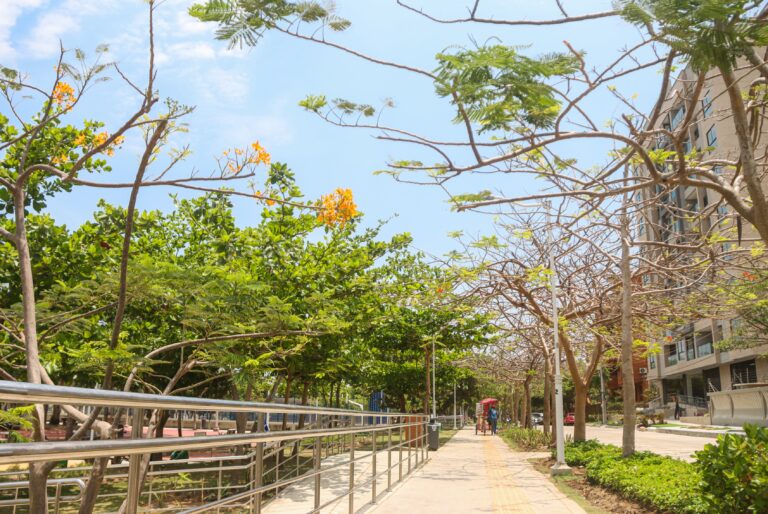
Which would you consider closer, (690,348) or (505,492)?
(505,492)

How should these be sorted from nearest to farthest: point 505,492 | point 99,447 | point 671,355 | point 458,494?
point 99,447
point 458,494
point 505,492
point 671,355

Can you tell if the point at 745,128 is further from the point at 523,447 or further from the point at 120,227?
the point at 523,447

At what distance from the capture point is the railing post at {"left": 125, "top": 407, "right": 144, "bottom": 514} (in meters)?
2.24

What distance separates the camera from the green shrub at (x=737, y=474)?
5285 mm

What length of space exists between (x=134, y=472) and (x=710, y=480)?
5.74 meters

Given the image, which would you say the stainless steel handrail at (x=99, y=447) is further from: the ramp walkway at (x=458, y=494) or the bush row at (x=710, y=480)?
the bush row at (x=710, y=480)

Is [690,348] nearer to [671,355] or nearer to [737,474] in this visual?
[671,355]

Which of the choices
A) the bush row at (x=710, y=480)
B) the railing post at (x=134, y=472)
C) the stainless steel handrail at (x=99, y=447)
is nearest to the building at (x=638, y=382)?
the bush row at (x=710, y=480)

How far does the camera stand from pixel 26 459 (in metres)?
1.60

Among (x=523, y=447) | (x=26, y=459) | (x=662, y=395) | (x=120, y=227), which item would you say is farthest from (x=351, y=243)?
(x=662, y=395)

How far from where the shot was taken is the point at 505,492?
10195mm

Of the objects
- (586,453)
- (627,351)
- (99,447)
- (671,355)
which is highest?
(671,355)

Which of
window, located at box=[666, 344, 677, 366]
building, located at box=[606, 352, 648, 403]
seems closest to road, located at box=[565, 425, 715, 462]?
window, located at box=[666, 344, 677, 366]

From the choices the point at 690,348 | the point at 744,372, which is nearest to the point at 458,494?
the point at 744,372
